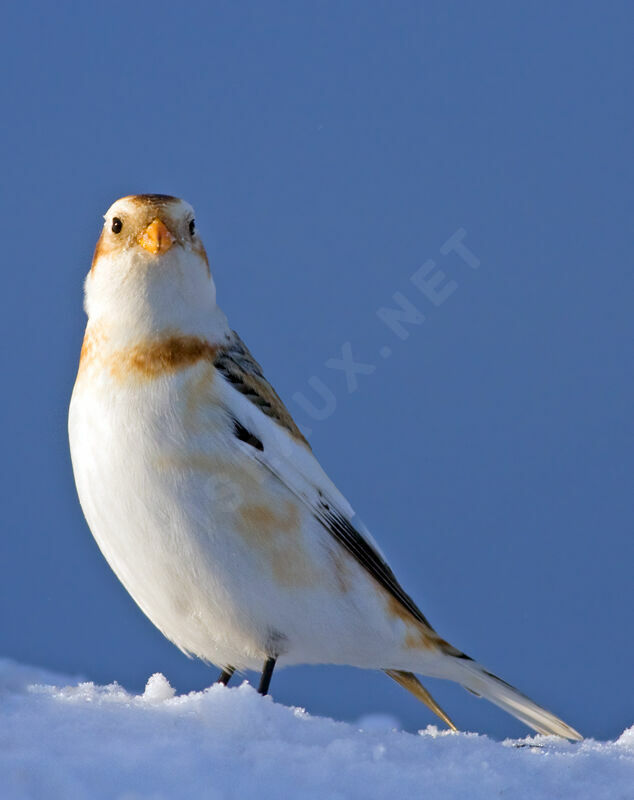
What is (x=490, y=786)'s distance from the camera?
132 inches

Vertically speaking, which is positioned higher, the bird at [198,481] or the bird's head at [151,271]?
the bird's head at [151,271]

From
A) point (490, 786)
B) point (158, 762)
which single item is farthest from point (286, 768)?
point (490, 786)

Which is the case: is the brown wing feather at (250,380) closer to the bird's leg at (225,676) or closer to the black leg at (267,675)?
the black leg at (267,675)

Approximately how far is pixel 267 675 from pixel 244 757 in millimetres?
915

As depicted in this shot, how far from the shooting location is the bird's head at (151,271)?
400 centimetres

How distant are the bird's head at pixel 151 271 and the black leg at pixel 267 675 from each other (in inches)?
48.6

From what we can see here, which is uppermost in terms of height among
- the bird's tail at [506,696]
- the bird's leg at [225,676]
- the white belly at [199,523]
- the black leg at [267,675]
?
the white belly at [199,523]

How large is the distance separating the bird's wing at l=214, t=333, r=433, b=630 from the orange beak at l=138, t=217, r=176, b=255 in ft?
1.42

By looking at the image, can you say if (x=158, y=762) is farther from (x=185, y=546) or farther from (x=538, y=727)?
(x=538, y=727)

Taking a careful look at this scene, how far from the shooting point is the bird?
154 inches

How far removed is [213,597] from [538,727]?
1.48 metres

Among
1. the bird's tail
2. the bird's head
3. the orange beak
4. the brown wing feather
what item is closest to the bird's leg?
the bird's tail

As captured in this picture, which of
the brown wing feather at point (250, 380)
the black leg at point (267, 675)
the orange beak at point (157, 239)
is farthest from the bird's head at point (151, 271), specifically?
the black leg at point (267, 675)

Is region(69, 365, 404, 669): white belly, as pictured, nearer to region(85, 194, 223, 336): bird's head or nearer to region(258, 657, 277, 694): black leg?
region(258, 657, 277, 694): black leg
